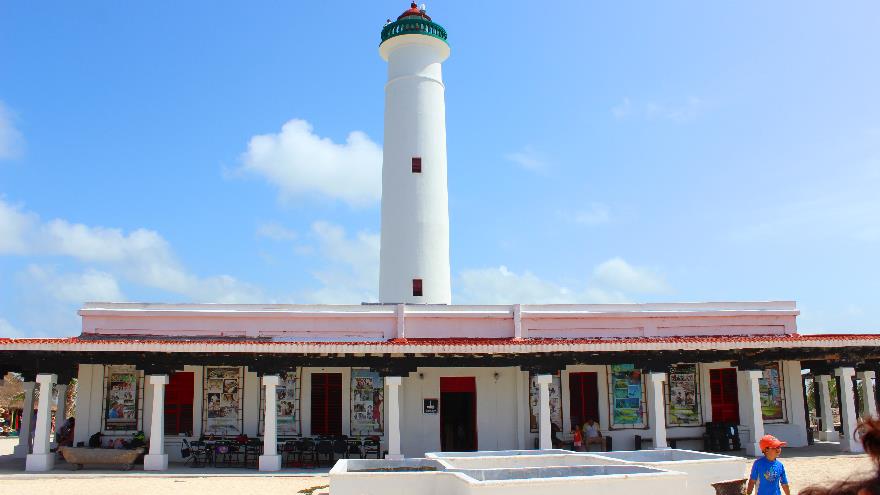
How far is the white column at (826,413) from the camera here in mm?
21672

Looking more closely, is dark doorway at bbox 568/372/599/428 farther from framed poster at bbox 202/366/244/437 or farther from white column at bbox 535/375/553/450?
framed poster at bbox 202/366/244/437

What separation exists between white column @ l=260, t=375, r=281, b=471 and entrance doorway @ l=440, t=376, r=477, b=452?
13.7ft

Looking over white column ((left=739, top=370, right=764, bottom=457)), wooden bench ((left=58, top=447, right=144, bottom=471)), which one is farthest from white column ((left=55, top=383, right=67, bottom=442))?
white column ((left=739, top=370, right=764, bottom=457))

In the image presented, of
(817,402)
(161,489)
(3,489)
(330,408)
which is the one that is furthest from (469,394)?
(817,402)

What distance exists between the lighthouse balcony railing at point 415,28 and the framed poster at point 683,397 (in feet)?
39.3

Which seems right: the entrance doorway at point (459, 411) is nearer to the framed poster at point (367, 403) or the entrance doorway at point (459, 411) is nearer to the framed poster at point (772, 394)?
the framed poster at point (367, 403)

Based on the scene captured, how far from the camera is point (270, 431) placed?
669 inches

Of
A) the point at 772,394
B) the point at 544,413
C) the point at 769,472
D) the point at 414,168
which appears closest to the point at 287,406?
the point at 544,413

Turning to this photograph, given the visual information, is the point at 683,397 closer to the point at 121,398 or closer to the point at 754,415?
the point at 754,415

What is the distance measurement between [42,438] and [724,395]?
15.9 m

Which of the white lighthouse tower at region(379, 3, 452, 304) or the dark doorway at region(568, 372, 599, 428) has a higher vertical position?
the white lighthouse tower at region(379, 3, 452, 304)

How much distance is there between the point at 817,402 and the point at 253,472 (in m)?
17.3

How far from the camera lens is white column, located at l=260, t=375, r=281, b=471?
16.7 m

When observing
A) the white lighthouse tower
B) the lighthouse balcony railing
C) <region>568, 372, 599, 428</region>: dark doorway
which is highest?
the lighthouse balcony railing
